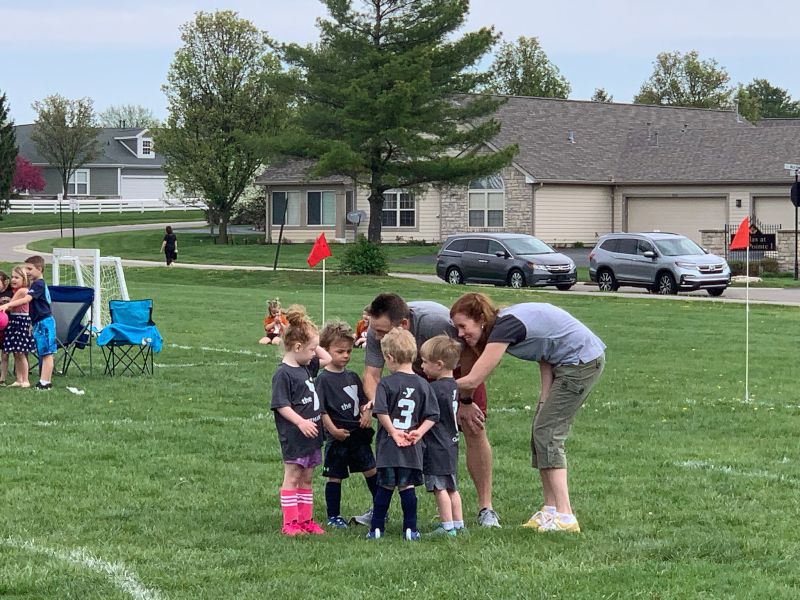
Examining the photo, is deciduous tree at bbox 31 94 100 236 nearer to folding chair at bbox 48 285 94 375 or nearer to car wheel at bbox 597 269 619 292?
car wheel at bbox 597 269 619 292

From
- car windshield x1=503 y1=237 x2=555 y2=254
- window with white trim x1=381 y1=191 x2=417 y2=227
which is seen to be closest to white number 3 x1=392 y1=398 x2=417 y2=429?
car windshield x1=503 y1=237 x2=555 y2=254

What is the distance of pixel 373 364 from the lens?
26.1 ft

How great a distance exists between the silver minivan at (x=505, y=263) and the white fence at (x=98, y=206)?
35711 mm

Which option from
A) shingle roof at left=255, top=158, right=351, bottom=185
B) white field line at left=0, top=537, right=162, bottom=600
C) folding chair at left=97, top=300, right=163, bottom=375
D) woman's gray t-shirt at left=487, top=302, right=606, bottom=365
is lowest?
white field line at left=0, top=537, right=162, bottom=600

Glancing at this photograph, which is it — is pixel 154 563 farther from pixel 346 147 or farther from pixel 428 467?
pixel 346 147

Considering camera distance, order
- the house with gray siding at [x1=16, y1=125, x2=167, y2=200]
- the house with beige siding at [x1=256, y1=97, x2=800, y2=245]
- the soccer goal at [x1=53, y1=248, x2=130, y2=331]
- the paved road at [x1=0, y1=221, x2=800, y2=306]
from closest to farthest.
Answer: the soccer goal at [x1=53, y1=248, x2=130, y2=331] → the paved road at [x1=0, y1=221, x2=800, y2=306] → the house with beige siding at [x1=256, y1=97, x2=800, y2=245] → the house with gray siding at [x1=16, y1=125, x2=167, y2=200]

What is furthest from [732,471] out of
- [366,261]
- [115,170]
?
[115,170]

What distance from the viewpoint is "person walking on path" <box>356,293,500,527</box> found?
7668 mm

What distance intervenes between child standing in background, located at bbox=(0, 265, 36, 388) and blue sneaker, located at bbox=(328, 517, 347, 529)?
23.2 ft

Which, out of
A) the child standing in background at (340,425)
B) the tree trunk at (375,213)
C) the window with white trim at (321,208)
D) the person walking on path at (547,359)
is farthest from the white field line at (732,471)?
the window with white trim at (321,208)

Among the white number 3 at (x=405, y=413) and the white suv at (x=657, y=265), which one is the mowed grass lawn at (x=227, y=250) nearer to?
the white suv at (x=657, y=265)

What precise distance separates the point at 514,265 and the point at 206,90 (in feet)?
84.3

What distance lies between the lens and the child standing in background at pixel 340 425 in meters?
7.86

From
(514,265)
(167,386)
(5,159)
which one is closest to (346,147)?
(514,265)
